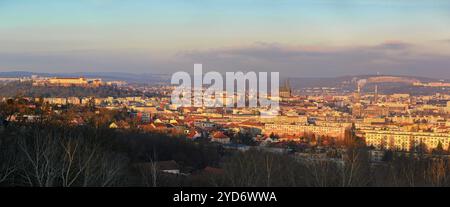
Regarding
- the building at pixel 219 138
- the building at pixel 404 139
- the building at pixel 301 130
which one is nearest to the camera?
the building at pixel 219 138

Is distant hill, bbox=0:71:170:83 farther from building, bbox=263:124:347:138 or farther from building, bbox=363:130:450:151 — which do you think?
building, bbox=363:130:450:151

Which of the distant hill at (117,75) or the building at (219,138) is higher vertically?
the distant hill at (117,75)

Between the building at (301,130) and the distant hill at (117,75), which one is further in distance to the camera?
the distant hill at (117,75)

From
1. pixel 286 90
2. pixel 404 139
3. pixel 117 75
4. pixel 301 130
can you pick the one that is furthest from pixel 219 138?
pixel 117 75

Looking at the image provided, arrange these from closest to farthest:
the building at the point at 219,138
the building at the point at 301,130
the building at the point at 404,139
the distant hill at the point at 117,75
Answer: the building at the point at 219,138, the building at the point at 404,139, the building at the point at 301,130, the distant hill at the point at 117,75

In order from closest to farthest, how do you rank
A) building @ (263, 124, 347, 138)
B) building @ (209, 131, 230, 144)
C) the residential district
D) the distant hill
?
1. the residential district
2. building @ (209, 131, 230, 144)
3. building @ (263, 124, 347, 138)
4. the distant hill

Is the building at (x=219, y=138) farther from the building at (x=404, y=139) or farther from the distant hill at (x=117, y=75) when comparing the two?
the distant hill at (x=117, y=75)

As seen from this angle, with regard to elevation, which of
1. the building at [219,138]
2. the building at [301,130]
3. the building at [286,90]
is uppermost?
the building at [286,90]

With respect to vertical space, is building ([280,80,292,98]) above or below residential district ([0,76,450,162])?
above

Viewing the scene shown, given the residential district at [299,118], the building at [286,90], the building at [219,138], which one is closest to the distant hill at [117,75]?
the residential district at [299,118]

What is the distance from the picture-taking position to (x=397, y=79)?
57656 mm

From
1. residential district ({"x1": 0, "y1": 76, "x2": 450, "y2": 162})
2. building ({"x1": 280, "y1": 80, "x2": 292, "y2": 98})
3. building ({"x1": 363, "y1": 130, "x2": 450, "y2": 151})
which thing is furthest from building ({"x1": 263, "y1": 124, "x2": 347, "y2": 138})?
building ({"x1": 280, "y1": 80, "x2": 292, "y2": 98})
